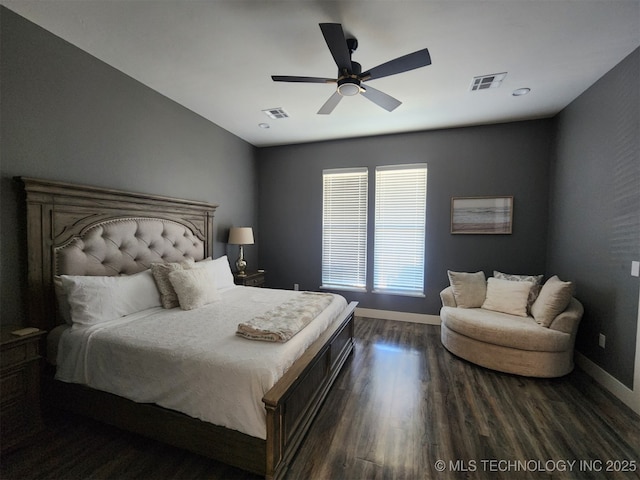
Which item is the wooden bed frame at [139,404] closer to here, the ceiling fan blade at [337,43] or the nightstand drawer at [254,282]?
the nightstand drawer at [254,282]

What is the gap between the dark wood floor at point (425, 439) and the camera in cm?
154

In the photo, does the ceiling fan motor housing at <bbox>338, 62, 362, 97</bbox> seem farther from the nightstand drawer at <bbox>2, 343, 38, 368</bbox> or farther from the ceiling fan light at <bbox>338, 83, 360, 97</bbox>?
the nightstand drawer at <bbox>2, 343, 38, 368</bbox>

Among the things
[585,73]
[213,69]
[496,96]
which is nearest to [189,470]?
[213,69]

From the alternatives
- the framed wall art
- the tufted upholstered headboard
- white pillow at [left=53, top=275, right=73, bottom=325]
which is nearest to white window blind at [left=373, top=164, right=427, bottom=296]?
the framed wall art

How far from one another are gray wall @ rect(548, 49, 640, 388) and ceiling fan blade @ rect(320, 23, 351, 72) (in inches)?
94.5

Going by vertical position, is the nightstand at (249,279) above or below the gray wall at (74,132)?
below

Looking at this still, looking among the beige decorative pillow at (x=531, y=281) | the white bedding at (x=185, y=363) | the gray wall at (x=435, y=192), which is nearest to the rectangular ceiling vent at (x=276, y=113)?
the gray wall at (x=435, y=192)

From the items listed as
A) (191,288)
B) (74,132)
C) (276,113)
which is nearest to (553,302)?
(191,288)

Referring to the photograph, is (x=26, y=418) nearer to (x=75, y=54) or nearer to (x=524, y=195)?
(x=75, y=54)

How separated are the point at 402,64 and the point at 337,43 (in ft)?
1.61

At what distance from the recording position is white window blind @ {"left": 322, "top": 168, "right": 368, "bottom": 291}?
14.3 feet

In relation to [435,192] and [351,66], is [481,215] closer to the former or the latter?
[435,192]

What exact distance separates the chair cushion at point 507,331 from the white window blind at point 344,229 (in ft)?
5.66

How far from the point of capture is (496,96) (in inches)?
115
